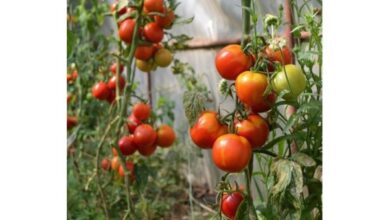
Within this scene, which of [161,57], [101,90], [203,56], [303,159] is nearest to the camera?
[303,159]

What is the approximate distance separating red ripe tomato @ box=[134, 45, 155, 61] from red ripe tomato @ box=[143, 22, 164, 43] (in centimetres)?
5

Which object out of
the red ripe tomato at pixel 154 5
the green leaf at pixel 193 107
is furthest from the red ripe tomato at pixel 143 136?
the green leaf at pixel 193 107

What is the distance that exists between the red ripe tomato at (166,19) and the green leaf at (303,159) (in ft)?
2.55

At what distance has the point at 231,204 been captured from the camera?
83 centimetres

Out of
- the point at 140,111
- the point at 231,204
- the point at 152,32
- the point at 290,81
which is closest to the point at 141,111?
the point at 140,111

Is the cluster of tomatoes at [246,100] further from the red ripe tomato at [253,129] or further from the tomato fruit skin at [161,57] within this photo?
A: the tomato fruit skin at [161,57]

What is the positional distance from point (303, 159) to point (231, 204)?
0.16 meters

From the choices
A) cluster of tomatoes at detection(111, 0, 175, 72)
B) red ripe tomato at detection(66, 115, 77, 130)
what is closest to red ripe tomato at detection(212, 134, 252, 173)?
cluster of tomatoes at detection(111, 0, 175, 72)

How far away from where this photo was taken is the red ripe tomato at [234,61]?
2.52 ft

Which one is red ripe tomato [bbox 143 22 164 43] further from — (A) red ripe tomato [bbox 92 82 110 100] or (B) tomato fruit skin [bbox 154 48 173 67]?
(A) red ripe tomato [bbox 92 82 110 100]

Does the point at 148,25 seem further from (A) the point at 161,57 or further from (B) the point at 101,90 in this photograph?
(B) the point at 101,90
